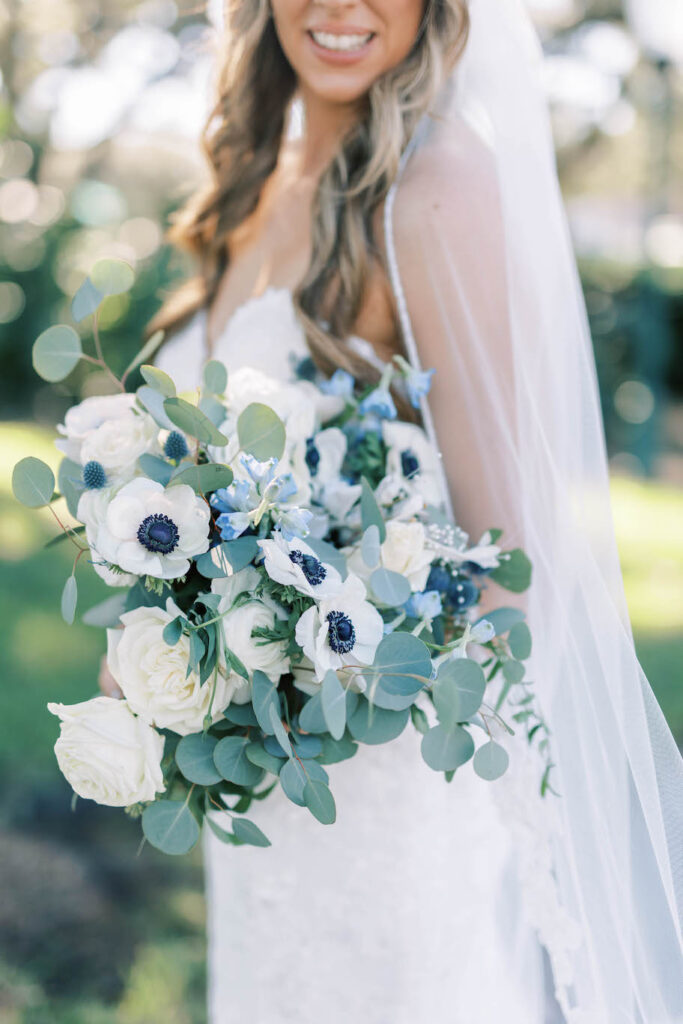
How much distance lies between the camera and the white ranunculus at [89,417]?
165cm

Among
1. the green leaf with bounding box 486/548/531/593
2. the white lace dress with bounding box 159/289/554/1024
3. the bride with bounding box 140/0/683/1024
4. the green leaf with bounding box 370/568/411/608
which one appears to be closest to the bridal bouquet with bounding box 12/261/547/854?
the green leaf with bounding box 370/568/411/608

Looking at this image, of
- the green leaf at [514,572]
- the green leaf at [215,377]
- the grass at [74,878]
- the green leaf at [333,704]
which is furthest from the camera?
the grass at [74,878]

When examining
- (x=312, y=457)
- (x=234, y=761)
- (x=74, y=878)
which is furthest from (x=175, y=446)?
(x=74, y=878)

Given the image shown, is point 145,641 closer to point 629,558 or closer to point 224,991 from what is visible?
point 224,991

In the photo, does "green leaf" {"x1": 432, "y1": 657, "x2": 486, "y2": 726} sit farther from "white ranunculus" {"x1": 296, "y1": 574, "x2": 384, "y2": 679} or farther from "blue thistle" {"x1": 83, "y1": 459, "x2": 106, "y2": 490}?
"blue thistle" {"x1": 83, "y1": 459, "x2": 106, "y2": 490}

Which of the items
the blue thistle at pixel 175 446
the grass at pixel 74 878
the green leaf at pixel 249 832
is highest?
the blue thistle at pixel 175 446

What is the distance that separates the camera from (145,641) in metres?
1.47

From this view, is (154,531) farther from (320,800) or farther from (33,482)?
(320,800)

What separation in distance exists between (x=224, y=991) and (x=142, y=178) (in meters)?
15.5

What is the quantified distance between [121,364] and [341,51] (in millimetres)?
8653

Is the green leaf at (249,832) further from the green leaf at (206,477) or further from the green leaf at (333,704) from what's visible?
the green leaf at (206,477)

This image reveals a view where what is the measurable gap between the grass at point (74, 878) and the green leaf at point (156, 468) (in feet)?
6.94

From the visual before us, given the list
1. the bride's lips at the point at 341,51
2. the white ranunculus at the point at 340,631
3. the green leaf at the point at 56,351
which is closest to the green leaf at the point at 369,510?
the white ranunculus at the point at 340,631

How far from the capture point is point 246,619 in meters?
1.42
